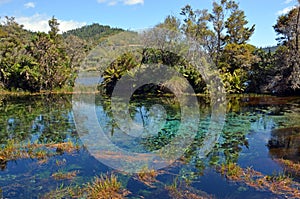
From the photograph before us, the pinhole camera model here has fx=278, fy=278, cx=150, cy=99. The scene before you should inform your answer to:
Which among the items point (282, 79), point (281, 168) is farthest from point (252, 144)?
point (282, 79)

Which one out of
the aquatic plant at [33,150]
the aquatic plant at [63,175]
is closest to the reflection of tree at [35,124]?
the aquatic plant at [33,150]

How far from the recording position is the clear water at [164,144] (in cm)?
523

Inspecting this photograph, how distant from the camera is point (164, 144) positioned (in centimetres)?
827

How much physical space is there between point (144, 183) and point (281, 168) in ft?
10.2

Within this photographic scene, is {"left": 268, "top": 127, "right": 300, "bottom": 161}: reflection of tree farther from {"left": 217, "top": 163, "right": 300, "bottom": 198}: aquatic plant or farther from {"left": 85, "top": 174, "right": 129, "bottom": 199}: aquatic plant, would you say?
{"left": 85, "top": 174, "right": 129, "bottom": 199}: aquatic plant

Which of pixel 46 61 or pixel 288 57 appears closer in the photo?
pixel 288 57

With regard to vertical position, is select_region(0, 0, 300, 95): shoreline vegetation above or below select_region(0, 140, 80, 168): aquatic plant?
above

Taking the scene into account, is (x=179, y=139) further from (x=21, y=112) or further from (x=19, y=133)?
(x=21, y=112)

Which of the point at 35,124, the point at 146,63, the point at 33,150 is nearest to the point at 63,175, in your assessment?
the point at 33,150

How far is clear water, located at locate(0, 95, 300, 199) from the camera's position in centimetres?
523

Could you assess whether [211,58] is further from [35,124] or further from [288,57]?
[35,124]

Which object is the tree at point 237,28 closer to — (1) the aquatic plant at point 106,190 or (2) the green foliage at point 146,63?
(2) the green foliage at point 146,63

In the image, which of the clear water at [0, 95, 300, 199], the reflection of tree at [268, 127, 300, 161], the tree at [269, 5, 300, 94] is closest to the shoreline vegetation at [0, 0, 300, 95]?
the tree at [269, 5, 300, 94]

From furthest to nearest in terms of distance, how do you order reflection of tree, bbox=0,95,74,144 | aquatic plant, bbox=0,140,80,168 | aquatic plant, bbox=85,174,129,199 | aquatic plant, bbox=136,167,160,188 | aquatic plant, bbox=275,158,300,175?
reflection of tree, bbox=0,95,74,144 < aquatic plant, bbox=0,140,80,168 < aquatic plant, bbox=275,158,300,175 < aquatic plant, bbox=136,167,160,188 < aquatic plant, bbox=85,174,129,199
